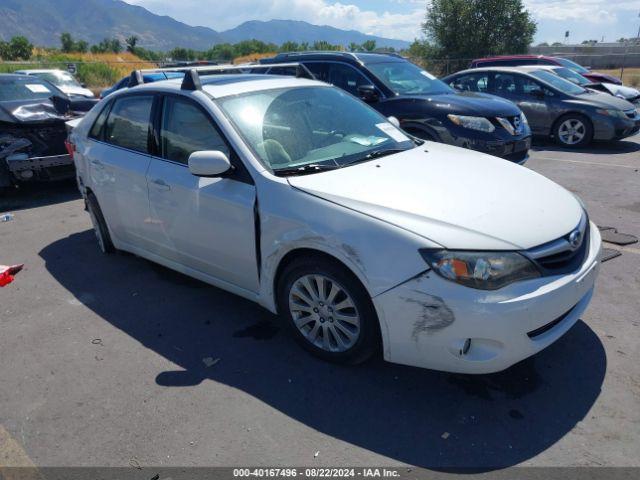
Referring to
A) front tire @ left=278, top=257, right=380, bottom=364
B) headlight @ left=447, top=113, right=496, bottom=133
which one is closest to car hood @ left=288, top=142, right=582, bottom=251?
front tire @ left=278, top=257, right=380, bottom=364

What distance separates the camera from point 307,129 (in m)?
3.67

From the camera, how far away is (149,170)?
3982mm

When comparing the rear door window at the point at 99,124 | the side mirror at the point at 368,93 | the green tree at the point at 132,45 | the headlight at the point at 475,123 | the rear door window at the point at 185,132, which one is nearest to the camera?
the rear door window at the point at 185,132

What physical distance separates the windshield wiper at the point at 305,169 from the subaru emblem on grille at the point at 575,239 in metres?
1.49

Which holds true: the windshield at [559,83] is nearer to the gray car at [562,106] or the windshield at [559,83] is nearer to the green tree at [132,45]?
the gray car at [562,106]

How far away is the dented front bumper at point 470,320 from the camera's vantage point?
253cm

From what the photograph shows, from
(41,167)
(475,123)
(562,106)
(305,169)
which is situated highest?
(305,169)

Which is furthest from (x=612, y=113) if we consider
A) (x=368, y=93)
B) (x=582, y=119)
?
(x=368, y=93)

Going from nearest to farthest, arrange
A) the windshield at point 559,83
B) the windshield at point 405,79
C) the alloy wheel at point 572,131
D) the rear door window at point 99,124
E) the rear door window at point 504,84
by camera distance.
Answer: the rear door window at point 99,124 → the windshield at point 405,79 → the alloy wheel at point 572,131 → the windshield at point 559,83 → the rear door window at point 504,84

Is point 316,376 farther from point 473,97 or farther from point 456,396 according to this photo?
point 473,97

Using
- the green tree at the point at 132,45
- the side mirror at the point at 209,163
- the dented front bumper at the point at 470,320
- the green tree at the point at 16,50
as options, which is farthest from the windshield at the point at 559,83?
the green tree at the point at 132,45

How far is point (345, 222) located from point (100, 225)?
3.19 metres

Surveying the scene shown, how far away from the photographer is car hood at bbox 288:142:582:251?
2.68 m

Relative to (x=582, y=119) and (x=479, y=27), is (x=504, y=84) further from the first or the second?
(x=479, y=27)
